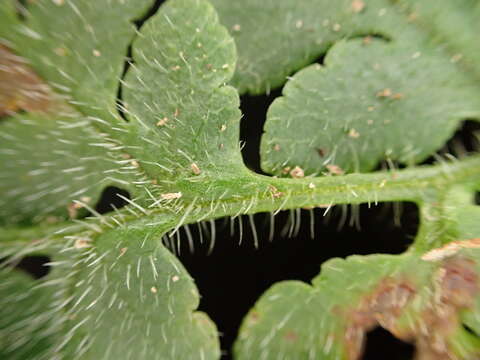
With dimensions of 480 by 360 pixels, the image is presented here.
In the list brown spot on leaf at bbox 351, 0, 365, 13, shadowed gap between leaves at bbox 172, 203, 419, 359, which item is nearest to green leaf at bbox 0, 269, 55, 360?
shadowed gap between leaves at bbox 172, 203, 419, 359

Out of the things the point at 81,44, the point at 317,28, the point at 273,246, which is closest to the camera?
the point at 81,44

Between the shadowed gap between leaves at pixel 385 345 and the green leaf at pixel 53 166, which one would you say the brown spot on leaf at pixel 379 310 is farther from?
the green leaf at pixel 53 166

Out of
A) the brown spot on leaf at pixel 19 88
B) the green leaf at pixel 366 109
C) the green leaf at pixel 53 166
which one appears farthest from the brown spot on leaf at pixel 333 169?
the brown spot on leaf at pixel 19 88

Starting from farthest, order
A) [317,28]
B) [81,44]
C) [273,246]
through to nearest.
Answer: [273,246], [317,28], [81,44]

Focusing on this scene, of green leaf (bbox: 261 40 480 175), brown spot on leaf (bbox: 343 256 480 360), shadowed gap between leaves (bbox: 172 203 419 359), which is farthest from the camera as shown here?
shadowed gap between leaves (bbox: 172 203 419 359)

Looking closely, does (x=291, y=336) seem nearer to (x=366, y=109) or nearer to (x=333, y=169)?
(x=333, y=169)

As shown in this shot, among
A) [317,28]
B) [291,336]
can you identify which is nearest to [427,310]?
[291,336]

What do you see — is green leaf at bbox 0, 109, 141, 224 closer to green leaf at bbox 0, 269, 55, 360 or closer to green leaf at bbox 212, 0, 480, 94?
green leaf at bbox 0, 269, 55, 360

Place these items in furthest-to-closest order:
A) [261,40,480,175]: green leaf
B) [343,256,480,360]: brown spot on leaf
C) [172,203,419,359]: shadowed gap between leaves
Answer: [172,203,419,359]: shadowed gap between leaves, [261,40,480,175]: green leaf, [343,256,480,360]: brown spot on leaf
